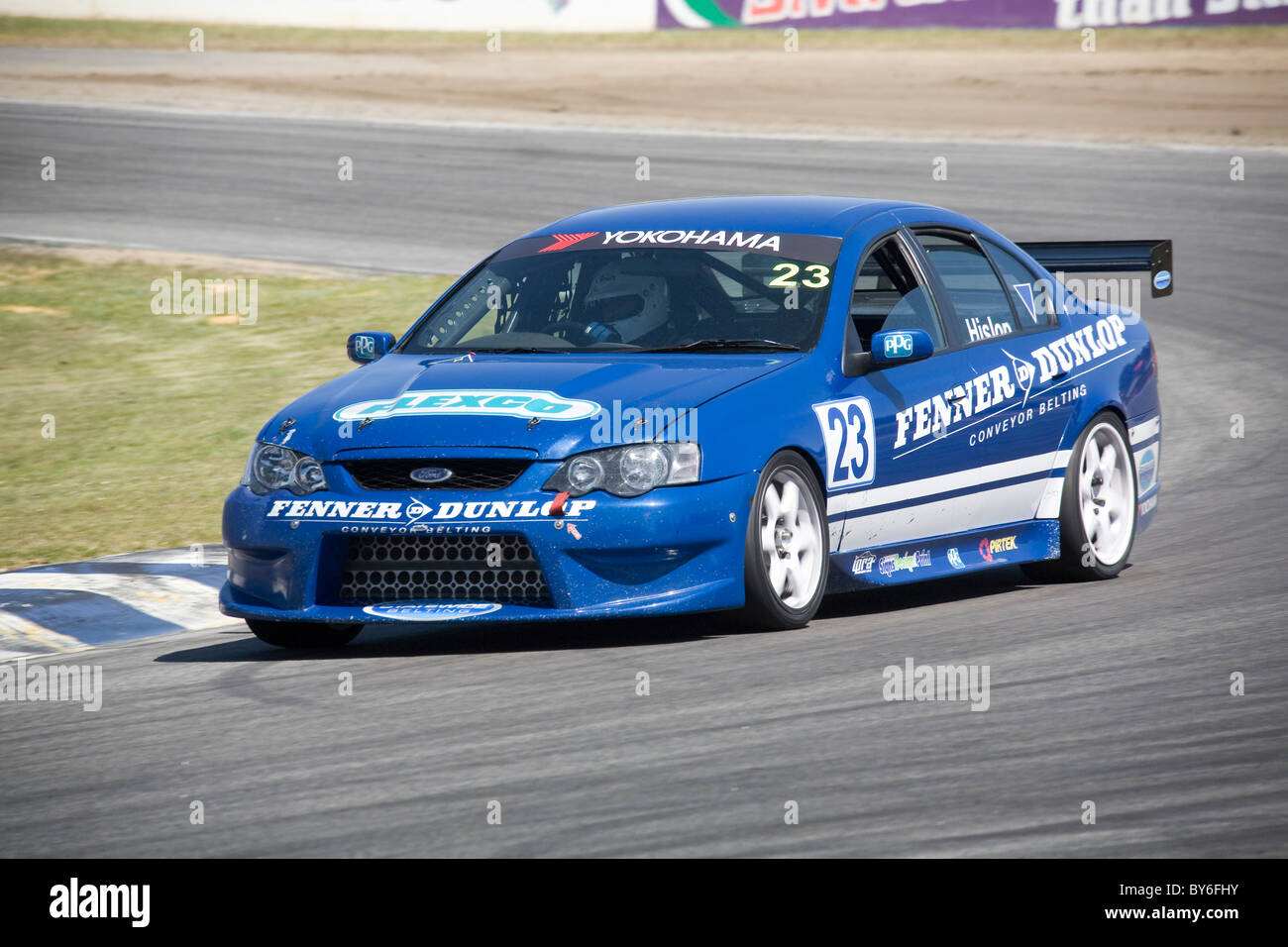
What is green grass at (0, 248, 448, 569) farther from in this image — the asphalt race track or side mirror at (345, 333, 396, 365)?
the asphalt race track

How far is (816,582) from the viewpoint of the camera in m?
7.59

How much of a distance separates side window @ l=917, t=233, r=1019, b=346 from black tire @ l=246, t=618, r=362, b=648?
2.81m

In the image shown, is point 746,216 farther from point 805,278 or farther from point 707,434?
point 707,434

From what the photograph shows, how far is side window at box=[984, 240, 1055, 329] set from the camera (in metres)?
8.96

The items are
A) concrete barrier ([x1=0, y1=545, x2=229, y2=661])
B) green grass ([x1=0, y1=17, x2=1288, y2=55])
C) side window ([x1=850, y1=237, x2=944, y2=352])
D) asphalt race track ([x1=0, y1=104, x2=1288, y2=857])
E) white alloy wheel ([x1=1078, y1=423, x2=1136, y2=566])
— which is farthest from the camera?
green grass ([x1=0, y1=17, x2=1288, y2=55])

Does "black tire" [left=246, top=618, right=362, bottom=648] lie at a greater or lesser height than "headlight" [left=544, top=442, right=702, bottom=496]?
lesser

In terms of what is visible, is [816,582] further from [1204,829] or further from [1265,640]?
[1204,829]

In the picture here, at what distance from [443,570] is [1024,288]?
325 centimetres

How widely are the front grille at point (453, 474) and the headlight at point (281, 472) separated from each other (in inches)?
7.3

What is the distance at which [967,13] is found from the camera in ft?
144

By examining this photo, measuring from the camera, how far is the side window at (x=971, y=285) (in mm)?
8672

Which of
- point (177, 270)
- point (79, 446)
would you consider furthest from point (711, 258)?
point (177, 270)

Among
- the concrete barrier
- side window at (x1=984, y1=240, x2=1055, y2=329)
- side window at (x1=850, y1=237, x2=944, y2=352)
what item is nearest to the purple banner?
side window at (x1=984, y1=240, x2=1055, y2=329)
